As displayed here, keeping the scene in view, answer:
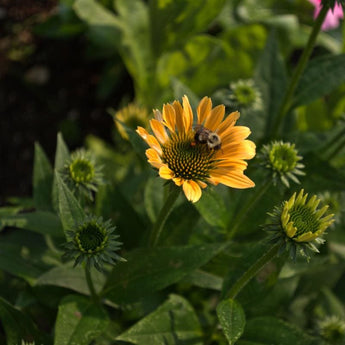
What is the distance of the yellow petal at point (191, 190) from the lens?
1177 mm

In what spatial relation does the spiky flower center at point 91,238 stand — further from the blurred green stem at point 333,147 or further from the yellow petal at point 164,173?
the blurred green stem at point 333,147

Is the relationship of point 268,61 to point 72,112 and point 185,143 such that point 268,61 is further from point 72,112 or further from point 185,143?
point 72,112

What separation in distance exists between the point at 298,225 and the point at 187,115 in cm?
41

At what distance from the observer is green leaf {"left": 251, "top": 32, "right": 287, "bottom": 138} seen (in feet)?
6.98

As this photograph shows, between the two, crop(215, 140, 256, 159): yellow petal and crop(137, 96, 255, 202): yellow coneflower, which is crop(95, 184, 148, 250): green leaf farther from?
crop(215, 140, 256, 159): yellow petal

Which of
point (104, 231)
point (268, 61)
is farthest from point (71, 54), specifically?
point (104, 231)

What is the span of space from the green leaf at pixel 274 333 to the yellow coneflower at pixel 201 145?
0.60 meters

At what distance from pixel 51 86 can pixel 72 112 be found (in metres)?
0.24

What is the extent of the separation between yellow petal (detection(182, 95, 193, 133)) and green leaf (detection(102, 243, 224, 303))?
1.30 feet

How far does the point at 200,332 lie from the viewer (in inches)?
65.7

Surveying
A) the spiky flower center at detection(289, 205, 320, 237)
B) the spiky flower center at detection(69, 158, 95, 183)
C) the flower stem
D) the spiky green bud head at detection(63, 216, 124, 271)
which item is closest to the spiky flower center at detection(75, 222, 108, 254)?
the spiky green bud head at detection(63, 216, 124, 271)

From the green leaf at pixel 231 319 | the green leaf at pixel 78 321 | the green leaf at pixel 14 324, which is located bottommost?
the green leaf at pixel 14 324

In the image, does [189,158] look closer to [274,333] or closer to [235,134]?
[235,134]

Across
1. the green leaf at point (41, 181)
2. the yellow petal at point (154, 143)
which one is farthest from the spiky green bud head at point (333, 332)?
the green leaf at point (41, 181)
